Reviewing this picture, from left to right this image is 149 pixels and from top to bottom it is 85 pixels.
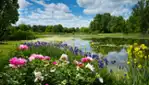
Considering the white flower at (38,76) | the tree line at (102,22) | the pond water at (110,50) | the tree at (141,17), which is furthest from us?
the tree at (141,17)

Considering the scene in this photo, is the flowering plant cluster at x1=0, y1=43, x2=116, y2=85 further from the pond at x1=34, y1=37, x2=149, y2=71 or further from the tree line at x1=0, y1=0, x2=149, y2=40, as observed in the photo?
the tree line at x1=0, y1=0, x2=149, y2=40


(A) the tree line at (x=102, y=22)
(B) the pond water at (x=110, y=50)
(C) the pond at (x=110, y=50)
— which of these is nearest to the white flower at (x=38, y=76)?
(C) the pond at (x=110, y=50)

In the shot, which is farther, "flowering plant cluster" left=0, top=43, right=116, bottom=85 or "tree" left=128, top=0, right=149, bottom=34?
"tree" left=128, top=0, right=149, bottom=34

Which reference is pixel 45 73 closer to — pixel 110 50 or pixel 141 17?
pixel 110 50

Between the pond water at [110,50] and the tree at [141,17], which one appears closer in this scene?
the pond water at [110,50]

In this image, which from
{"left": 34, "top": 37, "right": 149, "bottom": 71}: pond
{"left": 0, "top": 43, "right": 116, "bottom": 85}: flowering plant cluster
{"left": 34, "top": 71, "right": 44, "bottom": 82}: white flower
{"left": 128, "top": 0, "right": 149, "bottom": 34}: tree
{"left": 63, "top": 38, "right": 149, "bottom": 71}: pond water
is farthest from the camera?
{"left": 128, "top": 0, "right": 149, "bottom": 34}: tree

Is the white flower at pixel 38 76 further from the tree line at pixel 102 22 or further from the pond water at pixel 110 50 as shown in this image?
the tree line at pixel 102 22

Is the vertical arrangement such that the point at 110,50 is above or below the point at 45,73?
below

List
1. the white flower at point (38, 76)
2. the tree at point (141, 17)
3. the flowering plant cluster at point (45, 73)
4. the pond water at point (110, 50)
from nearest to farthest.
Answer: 1. the white flower at point (38, 76)
2. the flowering plant cluster at point (45, 73)
3. the pond water at point (110, 50)
4. the tree at point (141, 17)

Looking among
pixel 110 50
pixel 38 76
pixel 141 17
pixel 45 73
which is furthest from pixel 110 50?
pixel 141 17

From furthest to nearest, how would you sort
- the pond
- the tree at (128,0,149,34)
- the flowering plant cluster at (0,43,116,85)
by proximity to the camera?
the tree at (128,0,149,34)
the pond
the flowering plant cluster at (0,43,116,85)

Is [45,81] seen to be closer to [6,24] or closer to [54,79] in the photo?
[54,79]

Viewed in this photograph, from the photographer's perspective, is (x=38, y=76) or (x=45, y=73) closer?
(x=38, y=76)

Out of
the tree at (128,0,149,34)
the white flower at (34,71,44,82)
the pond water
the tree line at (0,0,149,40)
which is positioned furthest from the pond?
the tree at (128,0,149,34)
